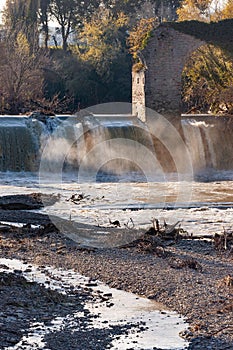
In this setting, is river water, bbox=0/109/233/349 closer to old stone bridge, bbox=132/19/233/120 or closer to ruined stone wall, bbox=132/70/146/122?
ruined stone wall, bbox=132/70/146/122

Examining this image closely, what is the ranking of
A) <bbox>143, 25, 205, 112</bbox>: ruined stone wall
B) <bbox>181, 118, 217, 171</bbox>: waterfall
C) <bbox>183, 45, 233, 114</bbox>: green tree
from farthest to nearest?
<bbox>183, 45, 233, 114</bbox>: green tree → <bbox>143, 25, 205, 112</bbox>: ruined stone wall → <bbox>181, 118, 217, 171</bbox>: waterfall

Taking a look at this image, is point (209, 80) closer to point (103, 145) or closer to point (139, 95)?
point (139, 95)

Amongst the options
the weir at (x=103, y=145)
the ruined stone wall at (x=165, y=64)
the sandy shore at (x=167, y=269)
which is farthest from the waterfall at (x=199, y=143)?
the sandy shore at (x=167, y=269)

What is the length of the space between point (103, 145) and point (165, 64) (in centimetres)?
354

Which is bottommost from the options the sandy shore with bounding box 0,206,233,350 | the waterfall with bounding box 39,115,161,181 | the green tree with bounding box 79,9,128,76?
the sandy shore with bounding box 0,206,233,350

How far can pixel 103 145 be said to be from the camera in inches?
947

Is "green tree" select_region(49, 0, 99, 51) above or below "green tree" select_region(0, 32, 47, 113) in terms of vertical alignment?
above

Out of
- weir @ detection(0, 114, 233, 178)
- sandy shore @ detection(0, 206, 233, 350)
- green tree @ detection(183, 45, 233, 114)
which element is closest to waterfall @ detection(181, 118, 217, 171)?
weir @ detection(0, 114, 233, 178)

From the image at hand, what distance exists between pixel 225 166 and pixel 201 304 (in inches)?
650

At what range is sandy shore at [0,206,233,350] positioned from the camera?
7859mm

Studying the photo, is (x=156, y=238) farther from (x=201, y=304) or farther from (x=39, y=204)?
(x=39, y=204)

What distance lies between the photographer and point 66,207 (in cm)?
1606

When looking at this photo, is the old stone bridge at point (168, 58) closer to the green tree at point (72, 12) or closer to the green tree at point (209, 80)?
the green tree at point (209, 80)

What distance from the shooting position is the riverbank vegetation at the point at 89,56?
29.6 metres
